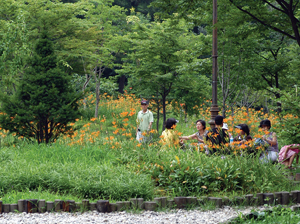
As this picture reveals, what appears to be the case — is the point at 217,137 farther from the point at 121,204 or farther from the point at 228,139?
the point at 121,204

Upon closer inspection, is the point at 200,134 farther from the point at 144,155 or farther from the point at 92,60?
the point at 92,60

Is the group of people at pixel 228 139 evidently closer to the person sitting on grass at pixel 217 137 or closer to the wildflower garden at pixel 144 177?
the person sitting on grass at pixel 217 137

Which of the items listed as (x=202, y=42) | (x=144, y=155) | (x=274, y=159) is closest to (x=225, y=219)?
(x=144, y=155)

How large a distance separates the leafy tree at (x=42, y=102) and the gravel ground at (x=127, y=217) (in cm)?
397

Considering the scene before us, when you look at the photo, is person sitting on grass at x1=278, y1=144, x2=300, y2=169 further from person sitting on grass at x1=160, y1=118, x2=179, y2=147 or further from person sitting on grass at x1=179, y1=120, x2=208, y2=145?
person sitting on grass at x1=160, y1=118, x2=179, y2=147

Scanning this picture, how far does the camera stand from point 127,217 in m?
4.40

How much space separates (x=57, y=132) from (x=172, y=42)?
19.7 ft

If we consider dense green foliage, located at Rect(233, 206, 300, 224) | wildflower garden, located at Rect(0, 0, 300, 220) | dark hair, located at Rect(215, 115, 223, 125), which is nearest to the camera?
dense green foliage, located at Rect(233, 206, 300, 224)

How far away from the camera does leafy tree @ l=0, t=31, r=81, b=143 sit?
8.16 metres

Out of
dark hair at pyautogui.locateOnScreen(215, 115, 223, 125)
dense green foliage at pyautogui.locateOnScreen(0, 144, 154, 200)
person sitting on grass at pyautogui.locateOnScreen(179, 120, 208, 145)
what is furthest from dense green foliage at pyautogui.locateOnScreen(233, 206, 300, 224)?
person sitting on grass at pyautogui.locateOnScreen(179, 120, 208, 145)

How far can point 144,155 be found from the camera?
6.33m

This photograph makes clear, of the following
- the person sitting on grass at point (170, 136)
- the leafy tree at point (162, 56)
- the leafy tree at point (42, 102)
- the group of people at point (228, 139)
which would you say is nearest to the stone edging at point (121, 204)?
the group of people at point (228, 139)

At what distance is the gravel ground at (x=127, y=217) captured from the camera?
428cm

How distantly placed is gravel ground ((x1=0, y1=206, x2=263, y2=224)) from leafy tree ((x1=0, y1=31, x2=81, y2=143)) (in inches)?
156
